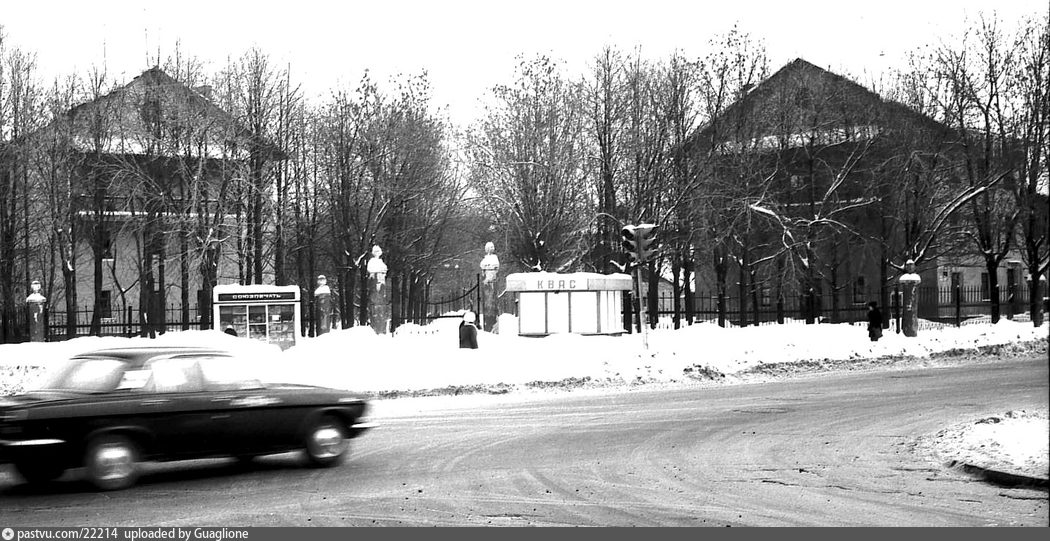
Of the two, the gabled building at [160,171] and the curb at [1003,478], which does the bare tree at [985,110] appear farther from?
the curb at [1003,478]

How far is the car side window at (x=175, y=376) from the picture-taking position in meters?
10.8

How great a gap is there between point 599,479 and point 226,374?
386 centimetres

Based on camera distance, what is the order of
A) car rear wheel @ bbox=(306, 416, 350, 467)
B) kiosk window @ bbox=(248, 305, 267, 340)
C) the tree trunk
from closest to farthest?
car rear wheel @ bbox=(306, 416, 350, 467)
kiosk window @ bbox=(248, 305, 267, 340)
the tree trunk

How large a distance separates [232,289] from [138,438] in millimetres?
20483

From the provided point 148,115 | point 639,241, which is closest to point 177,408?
point 639,241

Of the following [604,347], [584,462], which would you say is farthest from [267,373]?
[604,347]

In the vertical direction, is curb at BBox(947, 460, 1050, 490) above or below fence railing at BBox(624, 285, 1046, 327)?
below

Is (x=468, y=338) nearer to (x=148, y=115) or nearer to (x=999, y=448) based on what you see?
(x=999, y=448)

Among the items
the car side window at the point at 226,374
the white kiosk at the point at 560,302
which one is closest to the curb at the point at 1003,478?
the car side window at the point at 226,374

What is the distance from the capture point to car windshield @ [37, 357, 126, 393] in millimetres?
10570

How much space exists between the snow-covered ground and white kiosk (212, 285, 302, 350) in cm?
60

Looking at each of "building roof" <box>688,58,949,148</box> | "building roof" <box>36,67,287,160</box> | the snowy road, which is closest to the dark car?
the snowy road

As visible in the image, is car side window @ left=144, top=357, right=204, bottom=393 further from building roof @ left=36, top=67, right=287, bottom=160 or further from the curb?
building roof @ left=36, top=67, right=287, bottom=160

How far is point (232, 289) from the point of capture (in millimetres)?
30562
